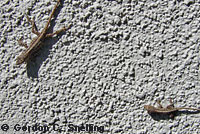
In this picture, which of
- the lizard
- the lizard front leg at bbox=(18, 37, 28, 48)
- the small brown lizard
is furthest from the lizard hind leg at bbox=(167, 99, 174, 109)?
the lizard front leg at bbox=(18, 37, 28, 48)

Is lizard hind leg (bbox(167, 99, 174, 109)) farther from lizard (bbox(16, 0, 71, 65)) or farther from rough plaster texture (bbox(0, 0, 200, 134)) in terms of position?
lizard (bbox(16, 0, 71, 65))

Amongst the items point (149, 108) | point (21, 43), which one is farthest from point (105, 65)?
point (21, 43)

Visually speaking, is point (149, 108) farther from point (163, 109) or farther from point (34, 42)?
point (34, 42)

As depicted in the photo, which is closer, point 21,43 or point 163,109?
point 163,109

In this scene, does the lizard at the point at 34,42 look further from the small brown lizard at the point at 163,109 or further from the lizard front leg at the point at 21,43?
the small brown lizard at the point at 163,109

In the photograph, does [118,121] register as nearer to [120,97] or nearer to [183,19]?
[120,97]

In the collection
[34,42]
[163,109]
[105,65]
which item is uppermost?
[34,42]

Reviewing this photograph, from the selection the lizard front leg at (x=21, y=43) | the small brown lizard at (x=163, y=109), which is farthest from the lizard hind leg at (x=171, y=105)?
the lizard front leg at (x=21, y=43)

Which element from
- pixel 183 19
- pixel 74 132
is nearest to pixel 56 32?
pixel 74 132

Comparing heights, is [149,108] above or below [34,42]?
below
